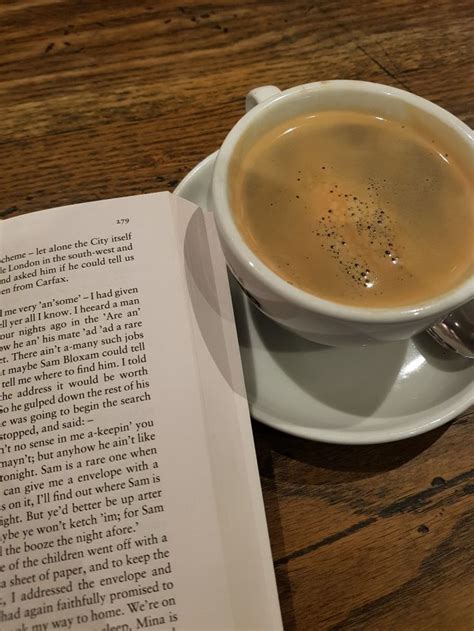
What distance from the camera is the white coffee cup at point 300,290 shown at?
537 mm

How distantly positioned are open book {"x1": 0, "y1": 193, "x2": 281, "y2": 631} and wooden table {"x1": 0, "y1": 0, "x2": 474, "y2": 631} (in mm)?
91

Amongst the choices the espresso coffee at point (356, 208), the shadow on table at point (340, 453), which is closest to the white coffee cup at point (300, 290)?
the espresso coffee at point (356, 208)

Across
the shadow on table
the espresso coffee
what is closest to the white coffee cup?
the espresso coffee

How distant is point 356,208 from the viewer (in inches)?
24.7

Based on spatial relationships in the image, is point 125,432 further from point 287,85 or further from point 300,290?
point 287,85

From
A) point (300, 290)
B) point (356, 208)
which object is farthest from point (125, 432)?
point (356, 208)

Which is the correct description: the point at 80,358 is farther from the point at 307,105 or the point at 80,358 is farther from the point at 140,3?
the point at 140,3

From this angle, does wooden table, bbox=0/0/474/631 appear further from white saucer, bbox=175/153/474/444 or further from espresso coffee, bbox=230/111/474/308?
espresso coffee, bbox=230/111/474/308

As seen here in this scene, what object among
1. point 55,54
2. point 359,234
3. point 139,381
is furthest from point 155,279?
point 55,54

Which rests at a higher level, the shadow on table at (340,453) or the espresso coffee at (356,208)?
the espresso coffee at (356,208)

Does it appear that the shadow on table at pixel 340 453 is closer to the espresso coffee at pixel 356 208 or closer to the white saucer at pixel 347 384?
the white saucer at pixel 347 384

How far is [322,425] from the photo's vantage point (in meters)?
0.63

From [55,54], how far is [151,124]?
0.61 ft

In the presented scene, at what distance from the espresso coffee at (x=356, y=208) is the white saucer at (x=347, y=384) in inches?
4.8
